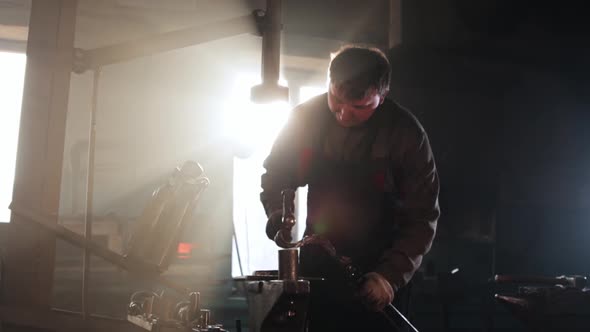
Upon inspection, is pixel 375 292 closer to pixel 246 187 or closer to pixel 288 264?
pixel 288 264

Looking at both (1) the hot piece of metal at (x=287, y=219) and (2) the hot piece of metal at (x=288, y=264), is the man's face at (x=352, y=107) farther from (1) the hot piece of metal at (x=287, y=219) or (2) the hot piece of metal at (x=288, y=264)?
(2) the hot piece of metal at (x=288, y=264)

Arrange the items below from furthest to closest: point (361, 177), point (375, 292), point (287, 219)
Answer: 1. point (361, 177)
2. point (375, 292)
3. point (287, 219)

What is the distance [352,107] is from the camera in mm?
2223

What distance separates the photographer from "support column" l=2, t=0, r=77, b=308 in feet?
6.86

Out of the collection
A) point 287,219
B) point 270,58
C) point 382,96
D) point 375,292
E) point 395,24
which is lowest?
point 375,292

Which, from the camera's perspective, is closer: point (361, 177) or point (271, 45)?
point (271, 45)

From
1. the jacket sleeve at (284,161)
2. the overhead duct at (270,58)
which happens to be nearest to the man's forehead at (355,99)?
the overhead duct at (270,58)

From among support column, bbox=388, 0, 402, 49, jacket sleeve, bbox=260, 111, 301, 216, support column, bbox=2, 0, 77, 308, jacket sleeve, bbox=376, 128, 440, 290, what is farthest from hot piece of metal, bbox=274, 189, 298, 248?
support column, bbox=388, 0, 402, 49

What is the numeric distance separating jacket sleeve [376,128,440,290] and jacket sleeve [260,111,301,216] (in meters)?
0.46

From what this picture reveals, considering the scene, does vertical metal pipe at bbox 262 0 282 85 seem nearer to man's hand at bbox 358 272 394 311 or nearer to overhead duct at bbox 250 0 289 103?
overhead duct at bbox 250 0 289 103

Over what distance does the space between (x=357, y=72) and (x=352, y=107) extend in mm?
158

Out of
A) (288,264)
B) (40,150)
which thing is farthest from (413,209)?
(40,150)

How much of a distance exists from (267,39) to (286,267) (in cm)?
116

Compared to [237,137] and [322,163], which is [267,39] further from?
[237,137]
